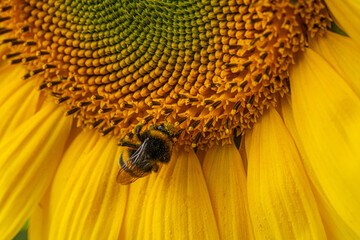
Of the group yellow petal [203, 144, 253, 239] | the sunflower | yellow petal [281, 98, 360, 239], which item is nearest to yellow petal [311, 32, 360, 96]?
the sunflower

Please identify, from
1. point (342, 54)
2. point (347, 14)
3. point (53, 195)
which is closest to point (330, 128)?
point (342, 54)

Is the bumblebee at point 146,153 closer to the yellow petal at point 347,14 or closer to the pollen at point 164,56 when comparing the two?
the pollen at point 164,56

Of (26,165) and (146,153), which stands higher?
(146,153)

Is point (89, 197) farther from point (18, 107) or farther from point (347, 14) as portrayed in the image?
point (347, 14)

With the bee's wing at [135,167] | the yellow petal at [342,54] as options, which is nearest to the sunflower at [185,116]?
the yellow petal at [342,54]

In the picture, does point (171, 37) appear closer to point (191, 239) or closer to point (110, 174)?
point (110, 174)

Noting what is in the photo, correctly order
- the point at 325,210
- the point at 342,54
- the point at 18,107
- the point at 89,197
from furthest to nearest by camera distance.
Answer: the point at 18,107, the point at 89,197, the point at 325,210, the point at 342,54
